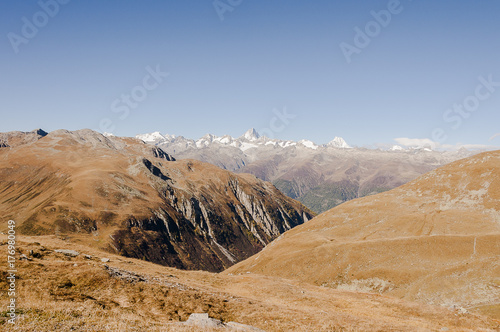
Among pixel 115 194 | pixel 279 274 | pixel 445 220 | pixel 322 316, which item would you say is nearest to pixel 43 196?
pixel 115 194

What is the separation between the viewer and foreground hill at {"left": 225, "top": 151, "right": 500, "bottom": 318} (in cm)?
6350

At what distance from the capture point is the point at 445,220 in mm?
96688

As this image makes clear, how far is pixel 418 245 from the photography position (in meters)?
80.9

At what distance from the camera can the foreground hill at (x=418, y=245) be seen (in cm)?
6350
